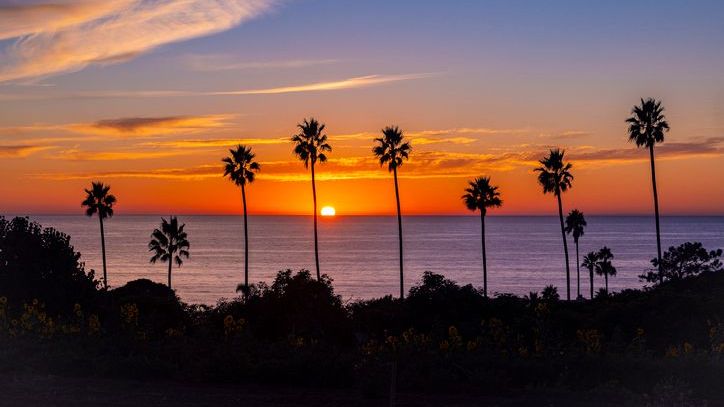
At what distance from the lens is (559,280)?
137 m

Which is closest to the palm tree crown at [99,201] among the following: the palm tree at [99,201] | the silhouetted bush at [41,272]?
the palm tree at [99,201]

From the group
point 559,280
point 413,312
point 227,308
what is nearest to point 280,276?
point 227,308

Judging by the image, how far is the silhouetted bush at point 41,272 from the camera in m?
31.9

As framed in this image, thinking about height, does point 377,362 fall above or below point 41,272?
below

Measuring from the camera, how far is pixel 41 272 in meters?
32.5

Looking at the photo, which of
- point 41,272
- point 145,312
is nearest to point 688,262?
point 145,312

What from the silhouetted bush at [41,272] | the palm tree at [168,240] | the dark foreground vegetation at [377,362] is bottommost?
→ the dark foreground vegetation at [377,362]

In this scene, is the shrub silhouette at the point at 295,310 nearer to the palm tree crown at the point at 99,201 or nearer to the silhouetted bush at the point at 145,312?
the silhouetted bush at the point at 145,312

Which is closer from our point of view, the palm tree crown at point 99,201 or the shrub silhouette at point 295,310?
the shrub silhouette at point 295,310

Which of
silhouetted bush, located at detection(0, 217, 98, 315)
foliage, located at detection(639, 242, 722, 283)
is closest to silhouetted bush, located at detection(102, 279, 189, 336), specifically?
silhouetted bush, located at detection(0, 217, 98, 315)

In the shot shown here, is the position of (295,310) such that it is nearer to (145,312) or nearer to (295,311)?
(295,311)

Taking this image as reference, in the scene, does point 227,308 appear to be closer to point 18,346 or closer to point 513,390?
point 18,346

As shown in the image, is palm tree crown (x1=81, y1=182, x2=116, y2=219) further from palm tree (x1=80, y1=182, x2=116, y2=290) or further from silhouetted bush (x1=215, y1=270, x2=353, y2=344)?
silhouetted bush (x1=215, y1=270, x2=353, y2=344)

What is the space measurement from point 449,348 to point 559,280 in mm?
122934
